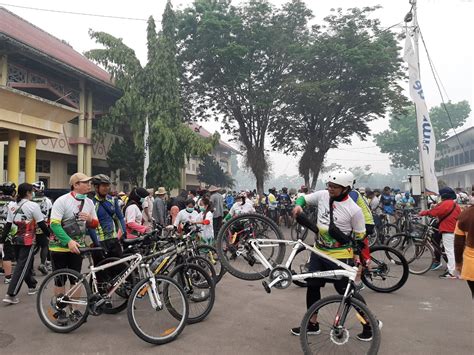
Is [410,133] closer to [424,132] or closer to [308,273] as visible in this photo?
[424,132]

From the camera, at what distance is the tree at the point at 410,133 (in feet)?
162

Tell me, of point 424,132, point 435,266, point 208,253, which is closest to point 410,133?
point 424,132

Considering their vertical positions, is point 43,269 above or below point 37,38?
below

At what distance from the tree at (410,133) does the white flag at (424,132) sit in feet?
135

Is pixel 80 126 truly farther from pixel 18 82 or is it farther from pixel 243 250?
pixel 243 250

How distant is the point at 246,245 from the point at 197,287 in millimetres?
912

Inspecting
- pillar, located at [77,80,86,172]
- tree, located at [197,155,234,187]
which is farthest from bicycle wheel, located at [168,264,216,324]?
tree, located at [197,155,234,187]

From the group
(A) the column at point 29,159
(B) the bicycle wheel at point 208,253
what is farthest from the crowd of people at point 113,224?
(A) the column at point 29,159

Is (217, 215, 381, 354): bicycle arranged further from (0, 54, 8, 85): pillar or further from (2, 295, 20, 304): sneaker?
(0, 54, 8, 85): pillar

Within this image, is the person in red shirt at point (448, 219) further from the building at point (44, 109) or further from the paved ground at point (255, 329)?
the building at point (44, 109)

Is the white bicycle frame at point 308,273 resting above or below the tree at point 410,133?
below

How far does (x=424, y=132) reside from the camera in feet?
32.6

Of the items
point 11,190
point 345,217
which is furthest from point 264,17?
point 345,217

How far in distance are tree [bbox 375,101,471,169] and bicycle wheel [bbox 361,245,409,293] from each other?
46215 mm
